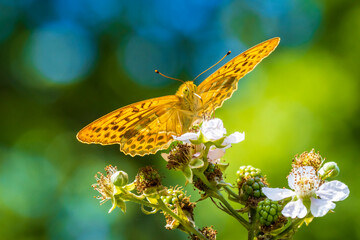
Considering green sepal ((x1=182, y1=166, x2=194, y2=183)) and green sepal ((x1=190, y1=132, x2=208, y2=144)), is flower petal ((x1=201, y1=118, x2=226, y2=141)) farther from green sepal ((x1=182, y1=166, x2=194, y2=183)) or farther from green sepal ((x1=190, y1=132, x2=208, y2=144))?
green sepal ((x1=182, y1=166, x2=194, y2=183))

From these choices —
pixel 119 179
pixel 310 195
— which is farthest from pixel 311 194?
pixel 119 179

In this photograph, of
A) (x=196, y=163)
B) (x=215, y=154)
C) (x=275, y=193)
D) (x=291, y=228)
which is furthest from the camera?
(x=215, y=154)

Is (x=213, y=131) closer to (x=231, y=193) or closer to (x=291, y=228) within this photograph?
(x=231, y=193)

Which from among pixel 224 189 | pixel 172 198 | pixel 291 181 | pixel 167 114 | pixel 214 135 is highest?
pixel 167 114

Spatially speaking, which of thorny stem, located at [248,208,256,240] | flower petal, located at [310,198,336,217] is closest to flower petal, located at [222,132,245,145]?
thorny stem, located at [248,208,256,240]

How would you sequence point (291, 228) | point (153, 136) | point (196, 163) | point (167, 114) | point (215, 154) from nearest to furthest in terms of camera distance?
point (291, 228) → point (196, 163) → point (215, 154) → point (153, 136) → point (167, 114)

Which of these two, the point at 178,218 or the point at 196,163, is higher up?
the point at 196,163
